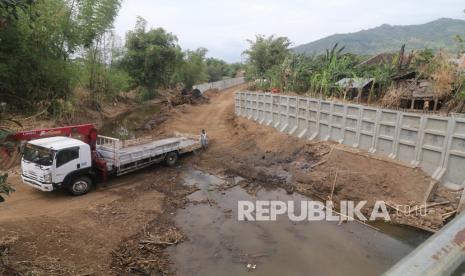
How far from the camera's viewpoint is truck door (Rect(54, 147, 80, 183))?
9641mm

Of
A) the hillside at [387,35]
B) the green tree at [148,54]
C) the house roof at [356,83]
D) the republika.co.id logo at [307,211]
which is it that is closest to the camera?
the republika.co.id logo at [307,211]

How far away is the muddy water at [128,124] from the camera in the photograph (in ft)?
63.1

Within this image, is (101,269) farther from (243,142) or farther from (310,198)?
(243,142)

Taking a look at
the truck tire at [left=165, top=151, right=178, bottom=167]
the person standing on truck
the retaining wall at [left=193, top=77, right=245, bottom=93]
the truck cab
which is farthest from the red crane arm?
the retaining wall at [left=193, top=77, right=245, bottom=93]

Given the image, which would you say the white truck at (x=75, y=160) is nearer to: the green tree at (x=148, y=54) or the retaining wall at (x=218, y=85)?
the green tree at (x=148, y=54)

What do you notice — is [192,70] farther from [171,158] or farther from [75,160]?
[75,160]

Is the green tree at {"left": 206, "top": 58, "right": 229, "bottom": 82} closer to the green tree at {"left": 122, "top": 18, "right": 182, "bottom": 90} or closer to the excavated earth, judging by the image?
the green tree at {"left": 122, "top": 18, "right": 182, "bottom": 90}

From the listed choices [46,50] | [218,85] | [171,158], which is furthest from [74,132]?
[218,85]

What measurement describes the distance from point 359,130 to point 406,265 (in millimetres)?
10714

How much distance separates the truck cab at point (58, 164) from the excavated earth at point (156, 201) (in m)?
0.52

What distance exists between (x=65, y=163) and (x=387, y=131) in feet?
33.6

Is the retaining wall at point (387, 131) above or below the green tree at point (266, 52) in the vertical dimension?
below

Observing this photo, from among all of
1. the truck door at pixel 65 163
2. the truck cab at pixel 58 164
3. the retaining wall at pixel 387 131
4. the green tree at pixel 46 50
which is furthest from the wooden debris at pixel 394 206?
the green tree at pixel 46 50

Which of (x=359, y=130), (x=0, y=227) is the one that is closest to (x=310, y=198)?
(x=359, y=130)
